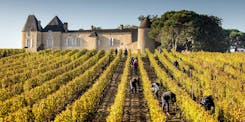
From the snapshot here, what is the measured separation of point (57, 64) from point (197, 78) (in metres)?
17.8

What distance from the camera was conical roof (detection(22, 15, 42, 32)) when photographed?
9262 cm

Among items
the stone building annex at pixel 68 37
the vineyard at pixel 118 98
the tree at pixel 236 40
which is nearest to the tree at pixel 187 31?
the stone building annex at pixel 68 37

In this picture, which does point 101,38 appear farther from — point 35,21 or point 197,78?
point 197,78

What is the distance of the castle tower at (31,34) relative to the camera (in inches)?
3612

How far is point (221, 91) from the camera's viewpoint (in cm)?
2655

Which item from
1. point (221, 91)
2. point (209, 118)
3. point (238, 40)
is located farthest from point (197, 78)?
point (238, 40)

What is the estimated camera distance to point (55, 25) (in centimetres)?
9281

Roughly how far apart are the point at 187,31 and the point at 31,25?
38075 mm

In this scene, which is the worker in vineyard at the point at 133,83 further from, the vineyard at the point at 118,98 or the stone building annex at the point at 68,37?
the stone building annex at the point at 68,37

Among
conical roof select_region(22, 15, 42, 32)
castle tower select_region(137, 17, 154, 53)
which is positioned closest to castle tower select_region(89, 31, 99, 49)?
conical roof select_region(22, 15, 42, 32)

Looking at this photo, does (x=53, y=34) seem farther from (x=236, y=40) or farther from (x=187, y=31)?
(x=236, y=40)

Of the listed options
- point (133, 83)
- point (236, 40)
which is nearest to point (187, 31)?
point (133, 83)

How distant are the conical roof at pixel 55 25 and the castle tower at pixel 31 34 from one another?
172cm

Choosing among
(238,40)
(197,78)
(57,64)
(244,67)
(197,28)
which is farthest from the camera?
(238,40)
